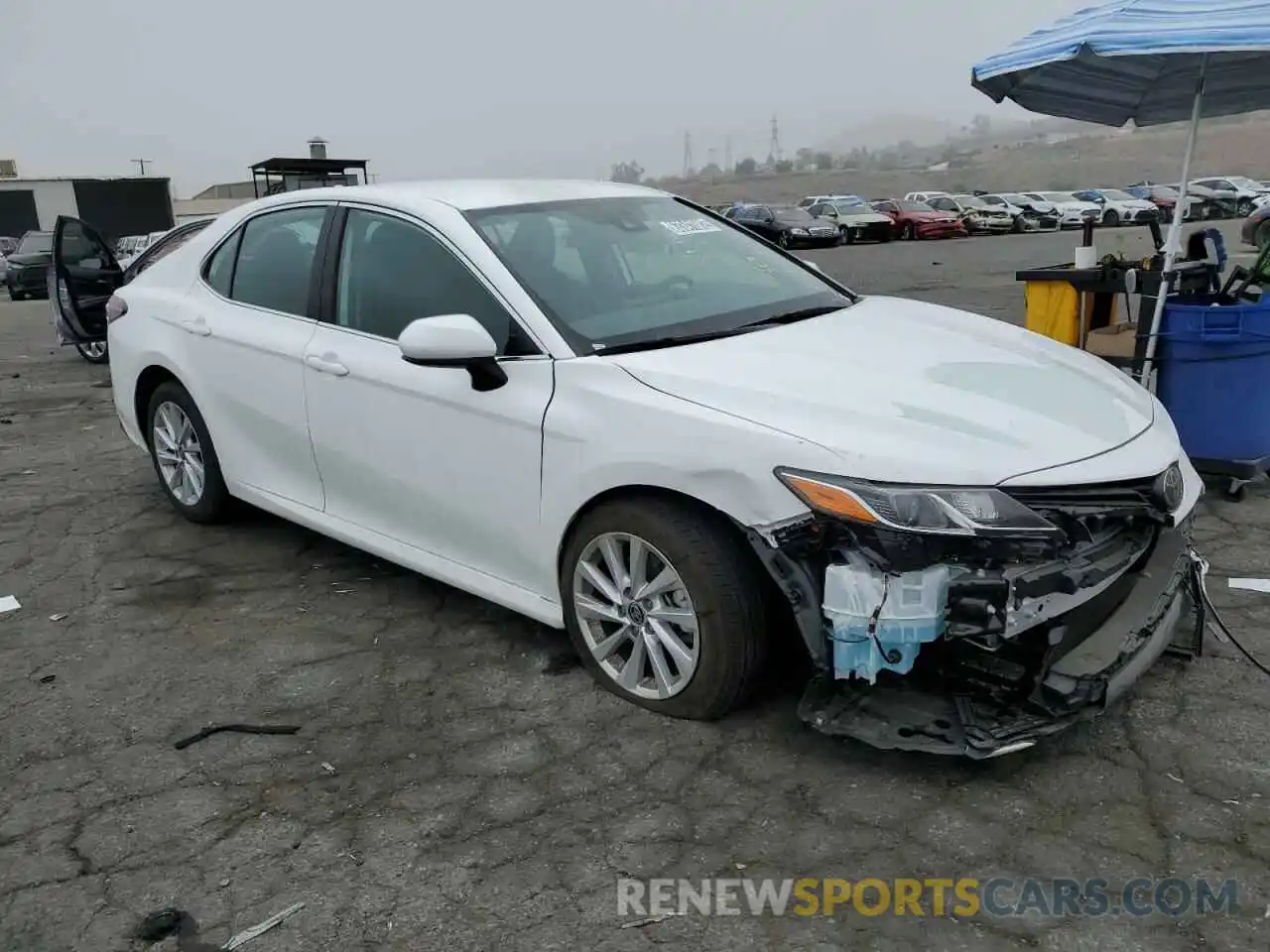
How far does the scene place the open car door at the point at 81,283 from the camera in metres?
8.67

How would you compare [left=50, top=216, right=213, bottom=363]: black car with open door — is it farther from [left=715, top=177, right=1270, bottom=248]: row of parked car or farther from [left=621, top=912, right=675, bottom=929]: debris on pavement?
[left=715, top=177, right=1270, bottom=248]: row of parked car

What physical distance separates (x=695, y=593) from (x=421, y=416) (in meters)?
1.23

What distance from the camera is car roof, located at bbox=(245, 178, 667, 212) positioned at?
3910 millimetres

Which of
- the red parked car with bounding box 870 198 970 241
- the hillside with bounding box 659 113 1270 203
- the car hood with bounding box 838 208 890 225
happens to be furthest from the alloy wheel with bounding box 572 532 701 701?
the hillside with bounding box 659 113 1270 203

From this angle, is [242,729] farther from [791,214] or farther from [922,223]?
[922,223]

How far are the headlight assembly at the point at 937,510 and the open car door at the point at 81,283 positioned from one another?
7.76 m

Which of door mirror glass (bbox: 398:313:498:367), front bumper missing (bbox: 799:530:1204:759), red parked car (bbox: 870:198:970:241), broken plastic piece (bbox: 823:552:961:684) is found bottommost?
red parked car (bbox: 870:198:970:241)

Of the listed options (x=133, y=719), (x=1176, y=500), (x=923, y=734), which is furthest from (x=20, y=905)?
(x=1176, y=500)

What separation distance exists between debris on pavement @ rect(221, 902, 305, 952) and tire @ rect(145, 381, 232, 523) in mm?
2764

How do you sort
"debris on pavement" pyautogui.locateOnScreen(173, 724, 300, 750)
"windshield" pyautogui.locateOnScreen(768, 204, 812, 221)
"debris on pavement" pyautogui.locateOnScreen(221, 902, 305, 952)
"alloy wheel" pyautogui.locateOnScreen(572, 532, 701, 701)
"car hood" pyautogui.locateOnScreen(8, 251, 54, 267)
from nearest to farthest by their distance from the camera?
1. "debris on pavement" pyautogui.locateOnScreen(221, 902, 305, 952)
2. "alloy wheel" pyautogui.locateOnScreen(572, 532, 701, 701)
3. "debris on pavement" pyautogui.locateOnScreen(173, 724, 300, 750)
4. "car hood" pyautogui.locateOnScreen(8, 251, 54, 267)
5. "windshield" pyautogui.locateOnScreen(768, 204, 812, 221)

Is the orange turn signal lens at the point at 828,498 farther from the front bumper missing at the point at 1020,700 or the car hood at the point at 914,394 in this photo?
the front bumper missing at the point at 1020,700

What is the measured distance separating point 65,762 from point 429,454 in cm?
144

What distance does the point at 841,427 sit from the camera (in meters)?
2.80

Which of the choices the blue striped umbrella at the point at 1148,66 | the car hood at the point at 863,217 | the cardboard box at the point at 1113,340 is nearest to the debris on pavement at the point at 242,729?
the blue striped umbrella at the point at 1148,66
